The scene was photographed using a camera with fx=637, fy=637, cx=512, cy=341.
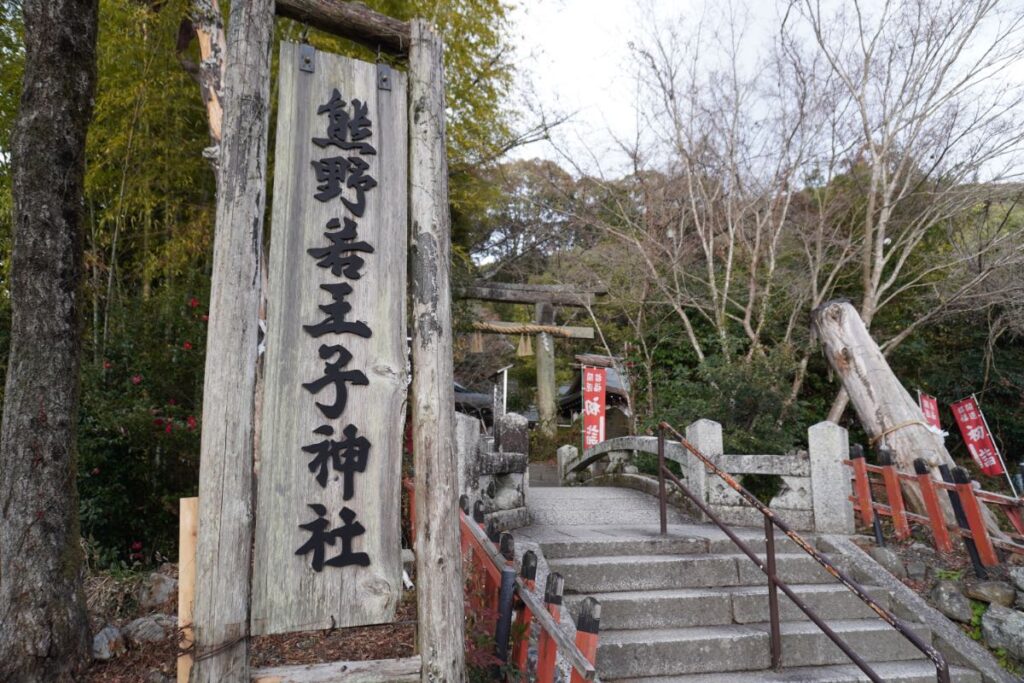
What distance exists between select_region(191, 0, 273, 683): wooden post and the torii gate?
929 cm

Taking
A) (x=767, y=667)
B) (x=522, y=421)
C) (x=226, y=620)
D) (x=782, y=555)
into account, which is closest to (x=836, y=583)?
(x=782, y=555)

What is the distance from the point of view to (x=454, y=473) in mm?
2406

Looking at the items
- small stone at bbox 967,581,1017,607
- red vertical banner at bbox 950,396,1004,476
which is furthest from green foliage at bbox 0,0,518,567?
red vertical banner at bbox 950,396,1004,476

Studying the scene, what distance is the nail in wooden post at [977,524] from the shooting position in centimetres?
493

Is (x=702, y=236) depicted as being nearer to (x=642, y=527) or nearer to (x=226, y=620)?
(x=642, y=527)

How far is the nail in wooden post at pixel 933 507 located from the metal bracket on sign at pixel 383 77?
5.19 m

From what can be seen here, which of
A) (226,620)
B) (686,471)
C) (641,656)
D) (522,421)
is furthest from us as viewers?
(686,471)

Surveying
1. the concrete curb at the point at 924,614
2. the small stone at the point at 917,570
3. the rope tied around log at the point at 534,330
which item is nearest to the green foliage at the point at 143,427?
the concrete curb at the point at 924,614

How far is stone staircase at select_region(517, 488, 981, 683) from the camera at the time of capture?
12.6 feet

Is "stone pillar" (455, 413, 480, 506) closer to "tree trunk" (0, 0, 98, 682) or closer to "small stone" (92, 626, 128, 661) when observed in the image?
"small stone" (92, 626, 128, 661)

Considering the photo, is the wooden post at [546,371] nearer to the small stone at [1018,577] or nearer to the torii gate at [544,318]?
the torii gate at [544,318]

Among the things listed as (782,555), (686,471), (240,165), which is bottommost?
(782,555)

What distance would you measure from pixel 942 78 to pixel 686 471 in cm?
650

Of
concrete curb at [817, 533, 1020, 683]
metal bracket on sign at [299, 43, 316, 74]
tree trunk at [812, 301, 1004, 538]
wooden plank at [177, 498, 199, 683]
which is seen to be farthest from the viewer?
tree trunk at [812, 301, 1004, 538]
